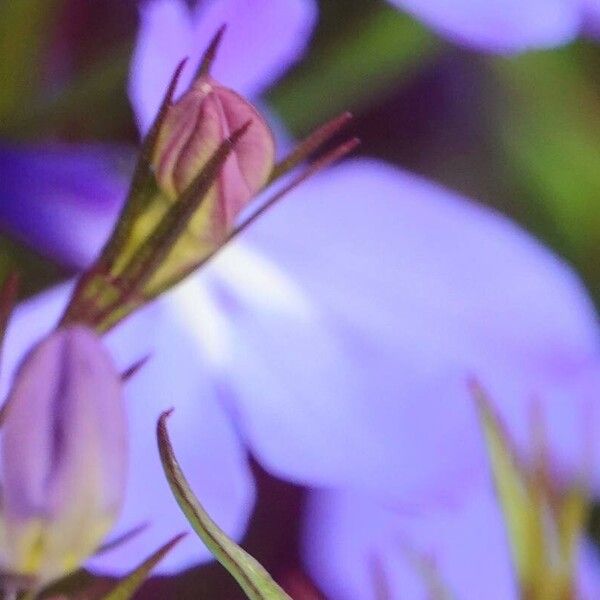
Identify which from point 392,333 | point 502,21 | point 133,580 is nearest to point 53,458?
point 133,580

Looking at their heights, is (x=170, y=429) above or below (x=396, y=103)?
below

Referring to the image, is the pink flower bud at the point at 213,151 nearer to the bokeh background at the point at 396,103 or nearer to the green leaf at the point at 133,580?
the bokeh background at the point at 396,103

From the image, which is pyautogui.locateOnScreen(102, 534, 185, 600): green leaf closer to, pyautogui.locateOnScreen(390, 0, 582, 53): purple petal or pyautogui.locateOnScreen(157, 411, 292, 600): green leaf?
pyautogui.locateOnScreen(157, 411, 292, 600): green leaf

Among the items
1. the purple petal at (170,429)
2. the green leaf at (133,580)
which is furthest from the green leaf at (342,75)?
the green leaf at (133,580)

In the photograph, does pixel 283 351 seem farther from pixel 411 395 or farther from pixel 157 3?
pixel 157 3

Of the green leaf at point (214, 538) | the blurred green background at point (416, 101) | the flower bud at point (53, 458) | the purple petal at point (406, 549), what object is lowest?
the purple petal at point (406, 549)

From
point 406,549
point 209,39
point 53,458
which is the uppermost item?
point 209,39

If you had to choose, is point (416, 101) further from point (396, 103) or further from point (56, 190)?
point (56, 190)
